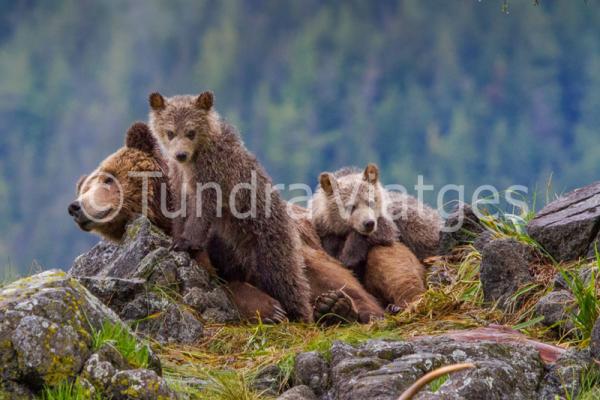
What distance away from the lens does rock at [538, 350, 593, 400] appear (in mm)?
5211

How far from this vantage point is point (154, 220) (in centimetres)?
848

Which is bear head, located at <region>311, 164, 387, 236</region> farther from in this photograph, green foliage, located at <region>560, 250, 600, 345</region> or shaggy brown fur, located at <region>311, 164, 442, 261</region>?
green foliage, located at <region>560, 250, 600, 345</region>

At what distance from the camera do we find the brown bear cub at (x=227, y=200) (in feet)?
25.8

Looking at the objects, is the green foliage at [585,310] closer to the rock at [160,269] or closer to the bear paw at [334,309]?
the bear paw at [334,309]

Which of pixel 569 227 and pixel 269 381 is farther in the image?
pixel 569 227

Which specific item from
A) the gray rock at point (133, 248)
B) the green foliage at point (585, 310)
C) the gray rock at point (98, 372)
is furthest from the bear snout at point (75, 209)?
the green foliage at point (585, 310)

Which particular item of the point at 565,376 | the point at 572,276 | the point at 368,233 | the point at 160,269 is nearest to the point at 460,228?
the point at 368,233

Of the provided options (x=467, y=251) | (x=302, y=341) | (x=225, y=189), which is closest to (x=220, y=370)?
(x=302, y=341)

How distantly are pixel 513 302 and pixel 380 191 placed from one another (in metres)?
3.45

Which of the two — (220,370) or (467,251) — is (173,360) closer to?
(220,370)

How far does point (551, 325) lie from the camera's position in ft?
21.6

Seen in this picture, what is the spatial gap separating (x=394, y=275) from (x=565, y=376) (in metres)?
3.74

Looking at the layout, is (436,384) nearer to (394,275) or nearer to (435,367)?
(435,367)

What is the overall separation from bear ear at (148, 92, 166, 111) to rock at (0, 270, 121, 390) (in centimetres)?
334
